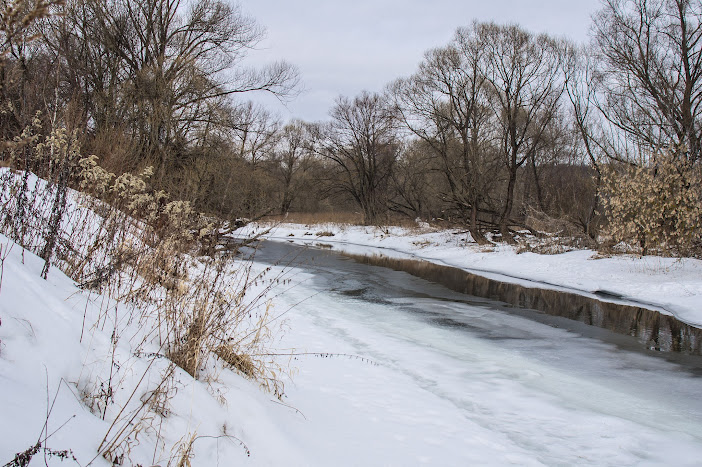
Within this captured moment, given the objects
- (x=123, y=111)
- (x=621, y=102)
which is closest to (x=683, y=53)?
(x=621, y=102)

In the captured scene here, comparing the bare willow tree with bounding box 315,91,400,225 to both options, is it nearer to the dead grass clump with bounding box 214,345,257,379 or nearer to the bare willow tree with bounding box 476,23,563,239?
the bare willow tree with bounding box 476,23,563,239

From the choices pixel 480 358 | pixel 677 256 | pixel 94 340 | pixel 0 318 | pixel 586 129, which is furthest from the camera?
pixel 586 129

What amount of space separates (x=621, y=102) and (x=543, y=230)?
18.3 feet

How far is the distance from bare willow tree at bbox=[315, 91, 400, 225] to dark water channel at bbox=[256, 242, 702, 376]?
19.4m

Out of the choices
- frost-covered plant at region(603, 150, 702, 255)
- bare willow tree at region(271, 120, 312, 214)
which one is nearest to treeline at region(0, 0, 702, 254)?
frost-covered plant at region(603, 150, 702, 255)

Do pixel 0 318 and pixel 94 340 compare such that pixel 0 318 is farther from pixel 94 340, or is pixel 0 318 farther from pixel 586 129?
pixel 586 129

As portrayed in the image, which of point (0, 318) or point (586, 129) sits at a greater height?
point (586, 129)

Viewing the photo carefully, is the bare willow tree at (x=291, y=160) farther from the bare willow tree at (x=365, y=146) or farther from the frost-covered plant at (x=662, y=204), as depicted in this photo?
the frost-covered plant at (x=662, y=204)

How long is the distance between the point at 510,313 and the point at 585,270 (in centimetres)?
487

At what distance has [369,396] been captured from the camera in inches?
146

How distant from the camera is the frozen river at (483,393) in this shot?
3.00 meters

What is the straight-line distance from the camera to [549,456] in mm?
3059

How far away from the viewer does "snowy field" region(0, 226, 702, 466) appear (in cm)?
179

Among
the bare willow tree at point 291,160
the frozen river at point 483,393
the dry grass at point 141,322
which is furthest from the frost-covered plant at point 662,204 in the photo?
the bare willow tree at point 291,160
